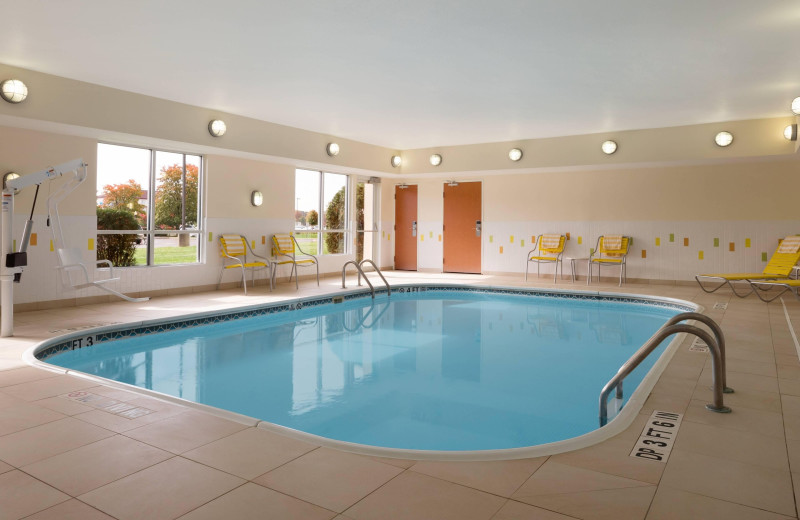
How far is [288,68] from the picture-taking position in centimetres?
524

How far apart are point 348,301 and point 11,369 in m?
4.53

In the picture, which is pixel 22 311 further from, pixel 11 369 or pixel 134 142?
pixel 11 369

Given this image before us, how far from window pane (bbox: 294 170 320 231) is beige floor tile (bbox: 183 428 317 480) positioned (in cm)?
722

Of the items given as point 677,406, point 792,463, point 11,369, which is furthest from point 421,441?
point 11,369

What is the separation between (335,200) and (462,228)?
96.8 inches

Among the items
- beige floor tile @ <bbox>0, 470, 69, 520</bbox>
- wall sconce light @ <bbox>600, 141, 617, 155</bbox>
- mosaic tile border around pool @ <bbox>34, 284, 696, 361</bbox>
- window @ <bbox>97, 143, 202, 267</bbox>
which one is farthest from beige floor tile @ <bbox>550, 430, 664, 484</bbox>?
wall sconce light @ <bbox>600, 141, 617, 155</bbox>

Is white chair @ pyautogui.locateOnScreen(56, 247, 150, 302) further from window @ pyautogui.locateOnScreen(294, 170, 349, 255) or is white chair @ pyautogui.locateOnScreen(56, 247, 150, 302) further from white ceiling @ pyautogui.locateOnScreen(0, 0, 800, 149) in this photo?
window @ pyautogui.locateOnScreen(294, 170, 349, 255)

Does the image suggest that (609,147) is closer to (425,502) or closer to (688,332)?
(688,332)

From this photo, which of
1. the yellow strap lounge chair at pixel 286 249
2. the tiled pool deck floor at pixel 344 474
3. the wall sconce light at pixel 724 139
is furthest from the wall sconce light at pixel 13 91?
the wall sconce light at pixel 724 139

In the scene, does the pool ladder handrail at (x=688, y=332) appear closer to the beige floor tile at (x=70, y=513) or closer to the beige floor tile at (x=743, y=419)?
the beige floor tile at (x=743, y=419)

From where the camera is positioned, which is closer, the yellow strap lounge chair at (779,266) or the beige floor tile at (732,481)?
the beige floor tile at (732,481)

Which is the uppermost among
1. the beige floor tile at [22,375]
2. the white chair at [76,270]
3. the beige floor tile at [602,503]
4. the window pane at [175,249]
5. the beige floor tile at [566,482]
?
the window pane at [175,249]

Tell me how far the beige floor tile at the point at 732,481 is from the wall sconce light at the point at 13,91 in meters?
5.89

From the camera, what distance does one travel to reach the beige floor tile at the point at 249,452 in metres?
2.13
